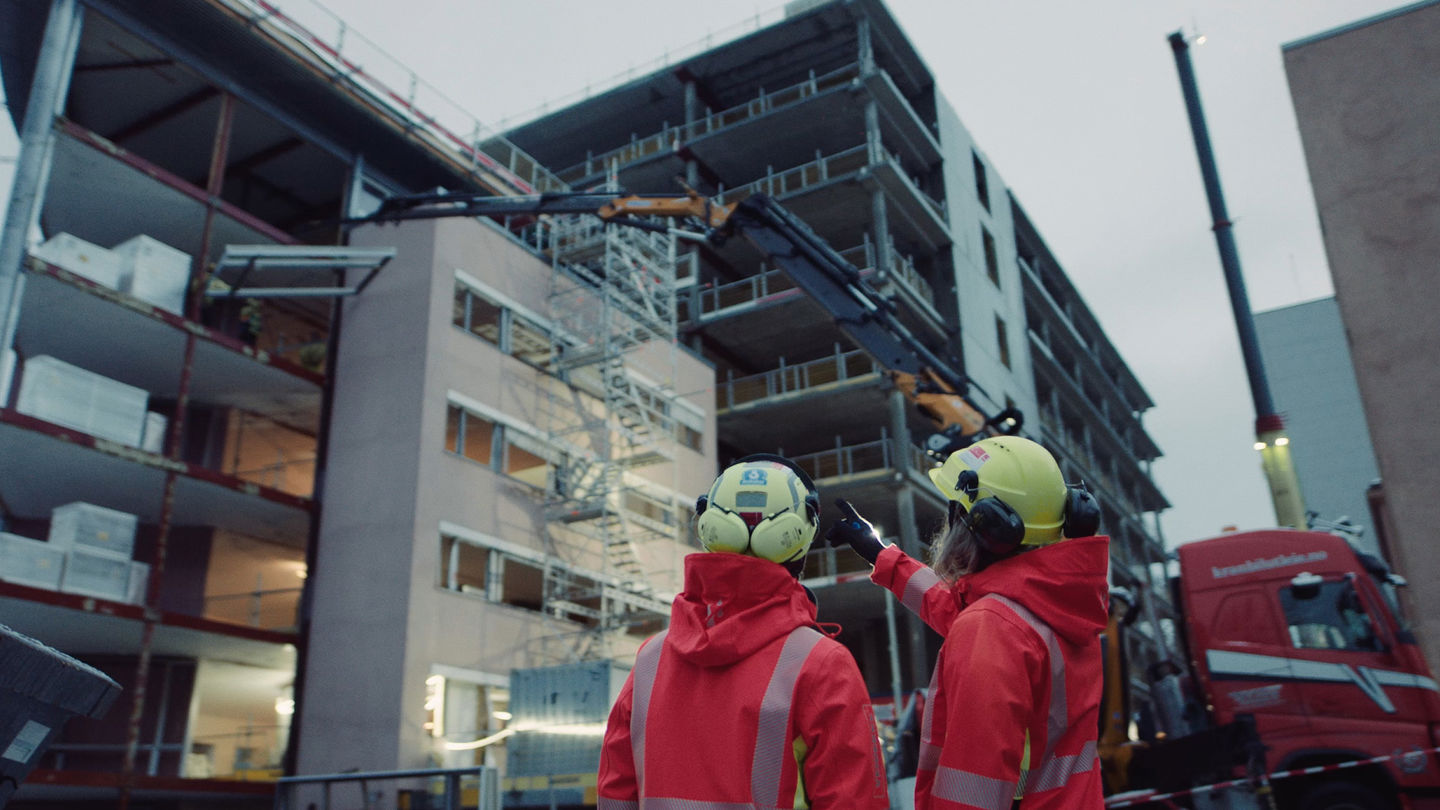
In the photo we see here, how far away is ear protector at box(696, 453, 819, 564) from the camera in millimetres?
3586

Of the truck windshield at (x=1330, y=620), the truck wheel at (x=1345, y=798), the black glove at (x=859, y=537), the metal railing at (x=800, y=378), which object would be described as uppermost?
the metal railing at (x=800, y=378)

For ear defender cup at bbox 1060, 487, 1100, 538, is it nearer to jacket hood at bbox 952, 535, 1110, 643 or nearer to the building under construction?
jacket hood at bbox 952, 535, 1110, 643

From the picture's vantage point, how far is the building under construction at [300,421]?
779 inches

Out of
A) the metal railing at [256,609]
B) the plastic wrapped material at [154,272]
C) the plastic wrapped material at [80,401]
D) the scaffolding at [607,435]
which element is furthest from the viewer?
the scaffolding at [607,435]

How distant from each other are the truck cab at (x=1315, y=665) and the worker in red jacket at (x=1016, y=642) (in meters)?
9.37

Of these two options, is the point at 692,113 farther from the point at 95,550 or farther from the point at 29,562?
the point at 29,562

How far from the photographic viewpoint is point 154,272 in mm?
21172

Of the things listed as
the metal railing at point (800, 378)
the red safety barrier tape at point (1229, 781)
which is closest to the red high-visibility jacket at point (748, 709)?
the red safety barrier tape at point (1229, 781)

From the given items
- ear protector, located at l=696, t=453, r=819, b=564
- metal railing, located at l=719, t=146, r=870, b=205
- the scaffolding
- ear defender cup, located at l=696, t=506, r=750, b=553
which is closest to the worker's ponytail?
ear protector, located at l=696, t=453, r=819, b=564

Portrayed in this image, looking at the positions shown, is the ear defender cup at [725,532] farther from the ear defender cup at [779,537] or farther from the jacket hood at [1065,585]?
the jacket hood at [1065,585]

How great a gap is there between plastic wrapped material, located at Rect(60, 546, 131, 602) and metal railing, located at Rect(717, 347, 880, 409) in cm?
2122

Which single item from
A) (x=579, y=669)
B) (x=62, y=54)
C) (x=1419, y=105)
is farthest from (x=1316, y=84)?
(x=62, y=54)

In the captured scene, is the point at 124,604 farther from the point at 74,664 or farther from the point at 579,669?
the point at 74,664

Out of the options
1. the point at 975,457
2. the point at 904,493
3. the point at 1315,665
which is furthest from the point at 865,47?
the point at 975,457
